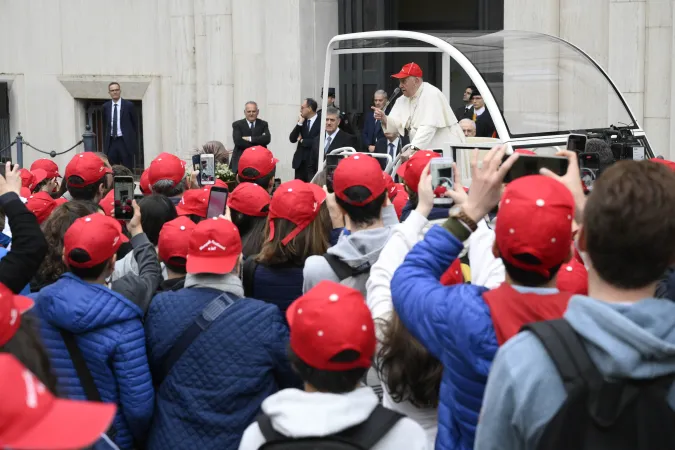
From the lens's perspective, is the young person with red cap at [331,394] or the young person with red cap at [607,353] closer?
the young person with red cap at [607,353]

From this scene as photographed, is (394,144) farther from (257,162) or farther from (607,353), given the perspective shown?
(607,353)

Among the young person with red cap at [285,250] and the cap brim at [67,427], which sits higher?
the cap brim at [67,427]

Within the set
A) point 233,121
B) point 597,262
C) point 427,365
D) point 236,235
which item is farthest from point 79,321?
point 233,121

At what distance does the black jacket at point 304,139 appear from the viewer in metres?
15.9

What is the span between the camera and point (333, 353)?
9.61 ft

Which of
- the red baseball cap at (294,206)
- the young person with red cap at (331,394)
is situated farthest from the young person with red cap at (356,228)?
the young person with red cap at (331,394)

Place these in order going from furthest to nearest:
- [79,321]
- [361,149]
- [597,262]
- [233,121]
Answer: [233,121] → [361,149] → [79,321] → [597,262]

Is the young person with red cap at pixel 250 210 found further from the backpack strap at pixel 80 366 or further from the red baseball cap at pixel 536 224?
the red baseball cap at pixel 536 224

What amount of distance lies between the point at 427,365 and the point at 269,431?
900 mm

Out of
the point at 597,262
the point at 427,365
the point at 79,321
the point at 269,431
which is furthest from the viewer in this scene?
the point at 79,321

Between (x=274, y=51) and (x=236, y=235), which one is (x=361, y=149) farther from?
(x=236, y=235)

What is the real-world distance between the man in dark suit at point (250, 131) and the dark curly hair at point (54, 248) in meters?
10.4

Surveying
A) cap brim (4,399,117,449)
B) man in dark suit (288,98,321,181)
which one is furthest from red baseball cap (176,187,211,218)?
man in dark suit (288,98,321,181)

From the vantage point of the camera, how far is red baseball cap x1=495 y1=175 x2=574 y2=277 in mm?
2906
